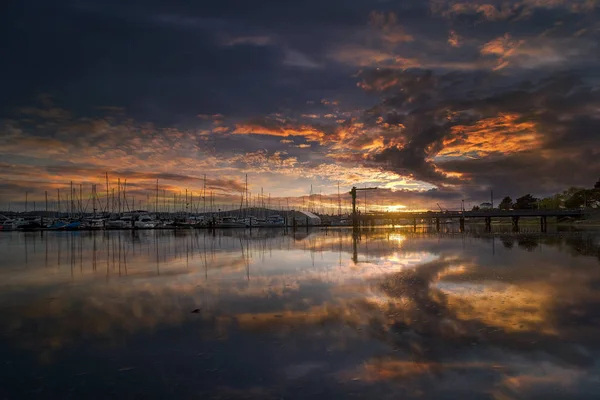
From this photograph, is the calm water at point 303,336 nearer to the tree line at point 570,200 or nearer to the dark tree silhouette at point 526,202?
the tree line at point 570,200

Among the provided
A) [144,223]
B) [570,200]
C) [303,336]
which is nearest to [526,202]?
[570,200]

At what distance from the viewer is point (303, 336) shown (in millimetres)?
11344

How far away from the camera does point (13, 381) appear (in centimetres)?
850

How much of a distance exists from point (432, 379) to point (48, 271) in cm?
2468

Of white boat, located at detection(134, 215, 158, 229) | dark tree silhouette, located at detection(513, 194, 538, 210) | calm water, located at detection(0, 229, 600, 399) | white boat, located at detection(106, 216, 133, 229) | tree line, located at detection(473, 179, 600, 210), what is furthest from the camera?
dark tree silhouette, located at detection(513, 194, 538, 210)

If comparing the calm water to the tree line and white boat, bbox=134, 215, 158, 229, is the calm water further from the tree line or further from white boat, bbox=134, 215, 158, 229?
the tree line

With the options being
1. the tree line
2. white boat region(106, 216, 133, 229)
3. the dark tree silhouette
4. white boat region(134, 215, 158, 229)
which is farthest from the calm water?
the dark tree silhouette

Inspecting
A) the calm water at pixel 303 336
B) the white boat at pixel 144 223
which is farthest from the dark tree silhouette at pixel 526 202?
the calm water at pixel 303 336

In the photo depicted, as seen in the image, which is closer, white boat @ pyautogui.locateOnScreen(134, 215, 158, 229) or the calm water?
the calm water

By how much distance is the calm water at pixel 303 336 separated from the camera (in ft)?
26.9

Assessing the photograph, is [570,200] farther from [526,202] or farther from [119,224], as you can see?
[119,224]

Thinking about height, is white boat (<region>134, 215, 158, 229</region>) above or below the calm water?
above

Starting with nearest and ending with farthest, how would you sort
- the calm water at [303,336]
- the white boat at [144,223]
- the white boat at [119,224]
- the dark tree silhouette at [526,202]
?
the calm water at [303,336], the white boat at [144,223], the white boat at [119,224], the dark tree silhouette at [526,202]

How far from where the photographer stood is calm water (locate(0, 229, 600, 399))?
821 centimetres
